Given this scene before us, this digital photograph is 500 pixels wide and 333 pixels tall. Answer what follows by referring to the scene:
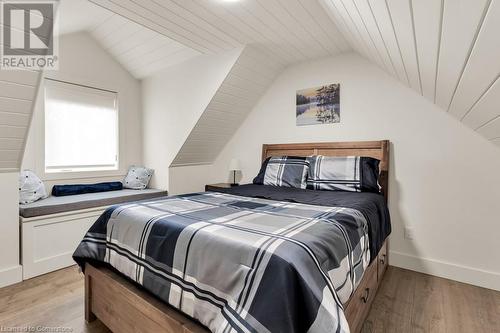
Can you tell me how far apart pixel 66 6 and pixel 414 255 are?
3.94m

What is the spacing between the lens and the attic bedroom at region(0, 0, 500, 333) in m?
0.99

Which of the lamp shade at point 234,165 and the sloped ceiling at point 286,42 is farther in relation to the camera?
the lamp shade at point 234,165

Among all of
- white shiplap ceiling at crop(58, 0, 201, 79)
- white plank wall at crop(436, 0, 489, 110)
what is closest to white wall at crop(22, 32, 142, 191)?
white shiplap ceiling at crop(58, 0, 201, 79)

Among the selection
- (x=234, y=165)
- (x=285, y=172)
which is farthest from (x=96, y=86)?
(x=285, y=172)

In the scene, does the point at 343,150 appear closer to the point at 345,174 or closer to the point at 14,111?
the point at 345,174

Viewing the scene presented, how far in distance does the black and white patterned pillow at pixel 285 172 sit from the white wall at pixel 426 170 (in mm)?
465

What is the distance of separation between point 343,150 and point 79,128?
312cm

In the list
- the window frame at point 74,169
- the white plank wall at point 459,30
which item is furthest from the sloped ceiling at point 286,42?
the window frame at point 74,169

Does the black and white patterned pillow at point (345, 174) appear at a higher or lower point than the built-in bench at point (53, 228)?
higher

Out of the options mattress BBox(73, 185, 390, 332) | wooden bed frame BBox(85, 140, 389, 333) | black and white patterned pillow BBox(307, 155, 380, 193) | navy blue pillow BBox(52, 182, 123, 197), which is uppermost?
black and white patterned pillow BBox(307, 155, 380, 193)

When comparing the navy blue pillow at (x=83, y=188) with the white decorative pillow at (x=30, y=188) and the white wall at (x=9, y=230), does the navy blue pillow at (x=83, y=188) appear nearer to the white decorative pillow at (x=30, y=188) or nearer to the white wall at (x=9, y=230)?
the white decorative pillow at (x=30, y=188)

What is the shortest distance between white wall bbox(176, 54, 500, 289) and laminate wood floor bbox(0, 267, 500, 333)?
238 millimetres

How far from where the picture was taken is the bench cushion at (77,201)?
2254 millimetres

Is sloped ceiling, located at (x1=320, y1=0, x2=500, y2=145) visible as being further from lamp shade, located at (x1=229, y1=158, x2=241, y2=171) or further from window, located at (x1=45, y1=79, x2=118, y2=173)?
window, located at (x1=45, y1=79, x2=118, y2=173)
